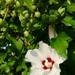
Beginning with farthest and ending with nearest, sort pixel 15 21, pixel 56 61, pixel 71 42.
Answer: pixel 15 21 < pixel 71 42 < pixel 56 61

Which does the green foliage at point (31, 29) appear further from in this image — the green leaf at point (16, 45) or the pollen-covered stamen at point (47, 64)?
the pollen-covered stamen at point (47, 64)

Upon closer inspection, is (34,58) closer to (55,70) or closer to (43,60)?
(43,60)

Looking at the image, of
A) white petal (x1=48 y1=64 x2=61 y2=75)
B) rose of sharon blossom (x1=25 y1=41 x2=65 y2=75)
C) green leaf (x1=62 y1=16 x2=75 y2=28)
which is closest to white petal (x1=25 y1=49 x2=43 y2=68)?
rose of sharon blossom (x1=25 y1=41 x2=65 y2=75)

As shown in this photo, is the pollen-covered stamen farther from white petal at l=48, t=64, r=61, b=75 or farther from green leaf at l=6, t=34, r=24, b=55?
green leaf at l=6, t=34, r=24, b=55

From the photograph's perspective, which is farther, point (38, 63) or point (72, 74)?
point (72, 74)

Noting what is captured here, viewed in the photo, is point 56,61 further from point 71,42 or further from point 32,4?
point 32,4

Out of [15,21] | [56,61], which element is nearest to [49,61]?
[56,61]
